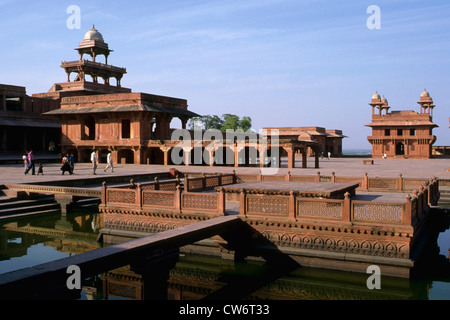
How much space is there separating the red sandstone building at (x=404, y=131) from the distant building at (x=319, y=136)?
716 cm

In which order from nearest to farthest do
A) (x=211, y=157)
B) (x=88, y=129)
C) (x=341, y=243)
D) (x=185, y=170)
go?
(x=341, y=243), (x=185, y=170), (x=211, y=157), (x=88, y=129)

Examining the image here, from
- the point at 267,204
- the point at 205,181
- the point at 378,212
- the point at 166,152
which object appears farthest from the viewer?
the point at 166,152

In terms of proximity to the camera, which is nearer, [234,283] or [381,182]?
[234,283]

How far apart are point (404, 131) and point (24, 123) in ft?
160

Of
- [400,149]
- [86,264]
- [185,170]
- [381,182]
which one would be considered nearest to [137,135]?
[185,170]

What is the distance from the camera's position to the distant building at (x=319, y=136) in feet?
213

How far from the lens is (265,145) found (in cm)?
3306

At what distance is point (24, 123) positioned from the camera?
4016cm

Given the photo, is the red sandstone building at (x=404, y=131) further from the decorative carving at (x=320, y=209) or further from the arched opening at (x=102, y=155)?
the decorative carving at (x=320, y=209)

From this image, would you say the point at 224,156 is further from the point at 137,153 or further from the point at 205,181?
the point at 205,181

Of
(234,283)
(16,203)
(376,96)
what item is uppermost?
(376,96)

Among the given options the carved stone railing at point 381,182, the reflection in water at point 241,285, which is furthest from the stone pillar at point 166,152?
Result: the reflection in water at point 241,285
